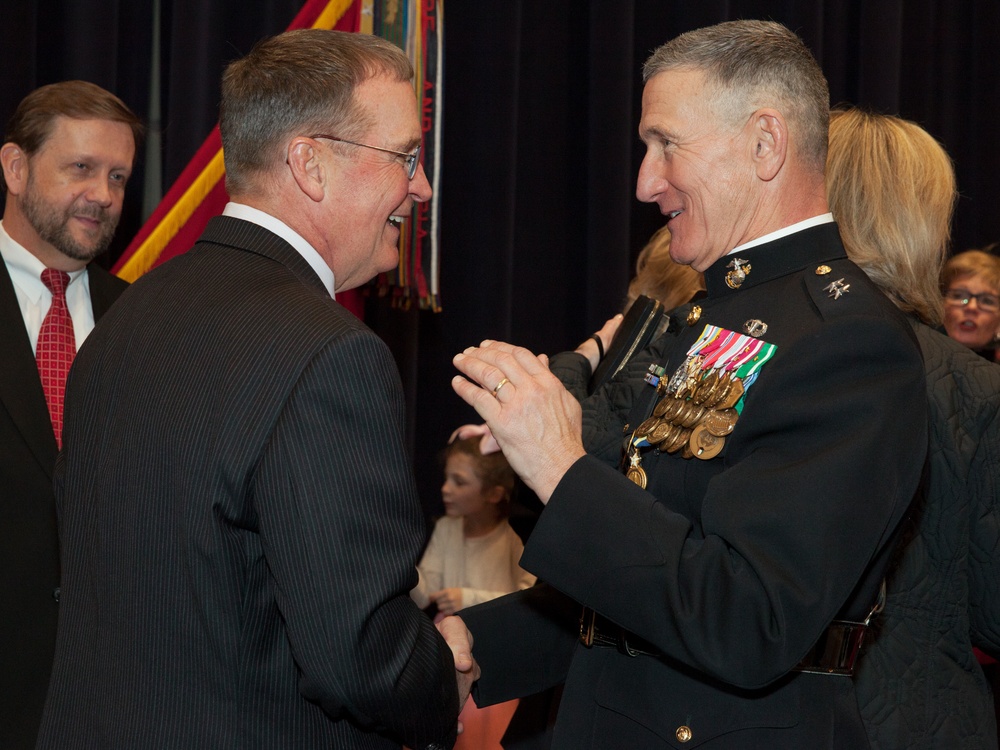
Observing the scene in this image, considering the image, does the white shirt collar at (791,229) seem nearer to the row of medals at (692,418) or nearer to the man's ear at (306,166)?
the row of medals at (692,418)

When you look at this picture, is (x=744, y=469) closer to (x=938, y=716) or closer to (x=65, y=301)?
(x=938, y=716)

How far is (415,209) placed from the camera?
2852 millimetres

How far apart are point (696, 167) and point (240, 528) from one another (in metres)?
0.79

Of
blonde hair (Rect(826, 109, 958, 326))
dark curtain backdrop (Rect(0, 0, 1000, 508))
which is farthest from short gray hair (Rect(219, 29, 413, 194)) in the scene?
dark curtain backdrop (Rect(0, 0, 1000, 508))

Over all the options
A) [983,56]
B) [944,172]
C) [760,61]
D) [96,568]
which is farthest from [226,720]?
[983,56]

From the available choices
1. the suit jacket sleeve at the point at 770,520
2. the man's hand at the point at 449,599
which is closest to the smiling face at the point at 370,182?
the suit jacket sleeve at the point at 770,520

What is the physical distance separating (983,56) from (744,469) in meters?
3.86

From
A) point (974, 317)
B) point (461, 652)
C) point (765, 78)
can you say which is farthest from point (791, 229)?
point (974, 317)

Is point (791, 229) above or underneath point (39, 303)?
above

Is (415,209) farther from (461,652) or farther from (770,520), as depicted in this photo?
(770,520)

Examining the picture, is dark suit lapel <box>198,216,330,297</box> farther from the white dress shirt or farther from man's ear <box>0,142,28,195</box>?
man's ear <box>0,142,28,195</box>

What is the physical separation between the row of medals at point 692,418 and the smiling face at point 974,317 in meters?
2.58

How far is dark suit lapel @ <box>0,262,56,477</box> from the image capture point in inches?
93.0

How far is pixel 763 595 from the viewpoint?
124cm
